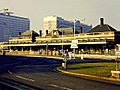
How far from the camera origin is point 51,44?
138 metres

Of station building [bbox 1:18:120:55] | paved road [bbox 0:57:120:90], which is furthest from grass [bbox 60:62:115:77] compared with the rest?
station building [bbox 1:18:120:55]

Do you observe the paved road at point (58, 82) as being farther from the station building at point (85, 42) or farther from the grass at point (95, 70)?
the station building at point (85, 42)

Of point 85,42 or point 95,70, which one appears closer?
point 95,70

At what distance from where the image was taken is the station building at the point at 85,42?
119500 millimetres

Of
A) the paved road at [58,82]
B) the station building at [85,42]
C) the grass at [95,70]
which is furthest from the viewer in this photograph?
the station building at [85,42]

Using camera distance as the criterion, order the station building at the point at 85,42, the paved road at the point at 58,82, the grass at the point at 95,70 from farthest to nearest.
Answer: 1. the station building at the point at 85,42
2. the grass at the point at 95,70
3. the paved road at the point at 58,82

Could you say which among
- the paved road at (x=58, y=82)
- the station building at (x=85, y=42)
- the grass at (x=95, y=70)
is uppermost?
the station building at (x=85, y=42)

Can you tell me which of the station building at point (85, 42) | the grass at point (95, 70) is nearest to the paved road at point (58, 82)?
the grass at point (95, 70)

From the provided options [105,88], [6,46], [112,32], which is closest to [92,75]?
[105,88]

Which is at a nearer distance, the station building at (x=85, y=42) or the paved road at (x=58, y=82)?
the paved road at (x=58, y=82)

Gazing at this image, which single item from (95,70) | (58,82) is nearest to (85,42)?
(95,70)

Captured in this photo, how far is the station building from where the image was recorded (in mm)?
119500

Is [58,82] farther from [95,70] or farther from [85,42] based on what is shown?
[85,42]

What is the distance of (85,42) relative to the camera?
124 m
